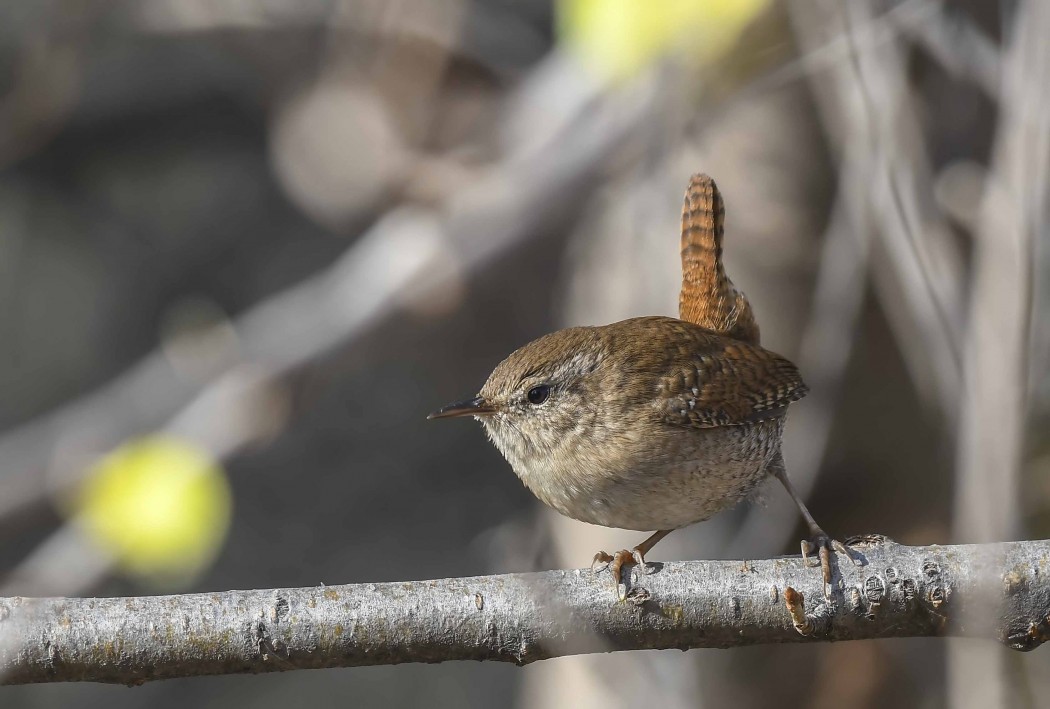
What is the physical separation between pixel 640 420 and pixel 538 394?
9.0 inches

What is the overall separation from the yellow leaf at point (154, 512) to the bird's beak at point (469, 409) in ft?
2.16

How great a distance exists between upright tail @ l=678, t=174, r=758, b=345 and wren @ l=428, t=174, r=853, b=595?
0.85ft

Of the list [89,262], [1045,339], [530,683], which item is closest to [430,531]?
[530,683]

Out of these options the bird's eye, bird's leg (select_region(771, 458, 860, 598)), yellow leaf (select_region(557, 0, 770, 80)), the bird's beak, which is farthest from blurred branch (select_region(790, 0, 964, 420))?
the bird's beak

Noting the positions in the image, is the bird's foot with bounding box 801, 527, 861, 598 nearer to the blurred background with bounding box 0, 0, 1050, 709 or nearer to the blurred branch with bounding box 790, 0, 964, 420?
the blurred background with bounding box 0, 0, 1050, 709

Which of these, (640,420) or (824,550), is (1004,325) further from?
(640,420)

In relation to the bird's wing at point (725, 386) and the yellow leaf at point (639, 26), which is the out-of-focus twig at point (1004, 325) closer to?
the bird's wing at point (725, 386)

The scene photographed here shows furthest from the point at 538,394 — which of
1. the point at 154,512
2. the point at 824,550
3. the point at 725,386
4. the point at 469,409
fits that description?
the point at 154,512

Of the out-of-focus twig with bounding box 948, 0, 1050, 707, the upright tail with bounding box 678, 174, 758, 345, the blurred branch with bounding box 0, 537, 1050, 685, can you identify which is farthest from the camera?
the upright tail with bounding box 678, 174, 758, 345

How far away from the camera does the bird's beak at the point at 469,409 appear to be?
7.59 feet

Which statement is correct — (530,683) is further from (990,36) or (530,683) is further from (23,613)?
(23,613)

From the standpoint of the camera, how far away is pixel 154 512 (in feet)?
8.79

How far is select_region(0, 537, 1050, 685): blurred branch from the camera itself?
1.83 metres

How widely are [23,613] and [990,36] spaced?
399 centimetres
